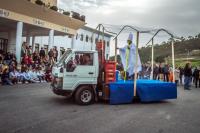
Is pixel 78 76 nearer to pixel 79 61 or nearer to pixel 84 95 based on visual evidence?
pixel 79 61

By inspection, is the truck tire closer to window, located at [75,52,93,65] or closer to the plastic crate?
the plastic crate

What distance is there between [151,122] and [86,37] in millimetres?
39400

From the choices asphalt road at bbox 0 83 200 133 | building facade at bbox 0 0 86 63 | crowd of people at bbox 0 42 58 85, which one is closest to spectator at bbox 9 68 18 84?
crowd of people at bbox 0 42 58 85

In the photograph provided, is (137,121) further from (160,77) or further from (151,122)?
(160,77)

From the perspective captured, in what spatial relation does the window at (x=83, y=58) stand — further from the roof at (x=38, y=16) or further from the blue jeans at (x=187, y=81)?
the blue jeans at (x=187, y=81)

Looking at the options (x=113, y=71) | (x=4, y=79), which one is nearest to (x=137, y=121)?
(x=113, y=71)

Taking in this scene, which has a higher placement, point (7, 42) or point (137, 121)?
point (7, 42)

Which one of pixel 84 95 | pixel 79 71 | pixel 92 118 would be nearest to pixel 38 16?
pixel 79 71

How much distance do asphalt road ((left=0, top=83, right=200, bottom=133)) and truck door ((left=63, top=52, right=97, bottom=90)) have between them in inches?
36.2

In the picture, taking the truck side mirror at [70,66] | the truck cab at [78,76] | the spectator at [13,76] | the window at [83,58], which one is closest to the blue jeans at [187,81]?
the truck cab at [78,76]

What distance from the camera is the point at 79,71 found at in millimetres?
10977

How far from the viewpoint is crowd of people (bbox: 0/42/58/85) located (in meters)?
17.7

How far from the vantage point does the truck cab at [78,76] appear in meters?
10.8

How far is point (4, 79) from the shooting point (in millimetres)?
17469
